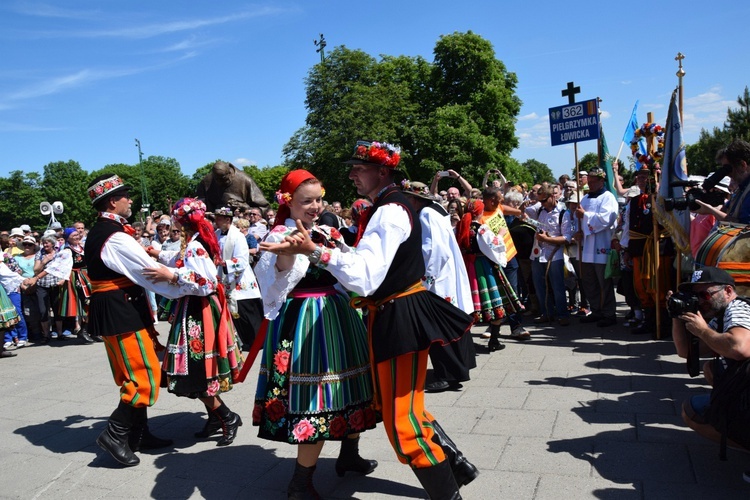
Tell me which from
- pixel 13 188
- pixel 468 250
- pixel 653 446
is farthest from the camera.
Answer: pixel 13 188

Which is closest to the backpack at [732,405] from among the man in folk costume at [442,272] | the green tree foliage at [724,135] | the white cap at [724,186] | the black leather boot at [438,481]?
the black leather boot at [438,481]

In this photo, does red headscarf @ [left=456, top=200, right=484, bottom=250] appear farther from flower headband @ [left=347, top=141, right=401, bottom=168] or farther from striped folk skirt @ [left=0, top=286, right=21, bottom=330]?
striped folk skirt @ [left=0, top=286, right=21, bottom=330]

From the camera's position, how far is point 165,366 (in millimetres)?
4473

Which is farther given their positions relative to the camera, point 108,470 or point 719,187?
point 719,187

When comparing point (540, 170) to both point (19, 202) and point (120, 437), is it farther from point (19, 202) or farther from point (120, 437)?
point (120, 437)

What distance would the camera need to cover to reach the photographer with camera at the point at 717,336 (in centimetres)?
315

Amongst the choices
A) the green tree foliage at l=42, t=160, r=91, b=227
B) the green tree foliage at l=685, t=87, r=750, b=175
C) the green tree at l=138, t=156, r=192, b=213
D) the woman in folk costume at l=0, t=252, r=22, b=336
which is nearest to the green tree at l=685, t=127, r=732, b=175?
the green tree foliage at l=685, t=87, r=750, b=175

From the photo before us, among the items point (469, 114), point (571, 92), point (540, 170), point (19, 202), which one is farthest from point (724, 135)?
point (19, 202)

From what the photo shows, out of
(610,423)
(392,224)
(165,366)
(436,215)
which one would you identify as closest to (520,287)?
(436,215)

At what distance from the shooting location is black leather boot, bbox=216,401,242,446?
4.58 metres

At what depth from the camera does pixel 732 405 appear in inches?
127

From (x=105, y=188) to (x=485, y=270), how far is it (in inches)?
163

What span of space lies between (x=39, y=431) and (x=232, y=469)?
89.9 inches

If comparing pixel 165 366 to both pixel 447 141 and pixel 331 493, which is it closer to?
pixel 331 493
